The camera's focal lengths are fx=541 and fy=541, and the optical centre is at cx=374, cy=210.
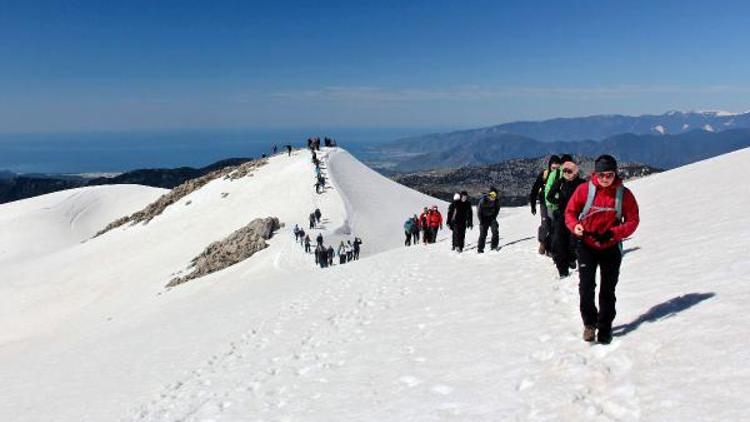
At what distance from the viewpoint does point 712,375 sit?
18.3 feet

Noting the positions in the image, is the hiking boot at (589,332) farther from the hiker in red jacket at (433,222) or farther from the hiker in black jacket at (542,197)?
the hiker in red jacket at (433,222)

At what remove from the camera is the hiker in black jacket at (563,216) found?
11.1 m

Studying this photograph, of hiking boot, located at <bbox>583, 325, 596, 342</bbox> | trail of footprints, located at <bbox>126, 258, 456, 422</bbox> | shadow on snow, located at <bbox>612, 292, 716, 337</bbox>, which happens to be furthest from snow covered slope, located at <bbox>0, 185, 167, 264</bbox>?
shadow on snow, located at <bbox>612, 292, 716, 337</bbox>

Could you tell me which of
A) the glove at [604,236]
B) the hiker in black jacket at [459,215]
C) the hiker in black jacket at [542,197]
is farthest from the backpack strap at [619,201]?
the hiker in black jacket at [459,215]

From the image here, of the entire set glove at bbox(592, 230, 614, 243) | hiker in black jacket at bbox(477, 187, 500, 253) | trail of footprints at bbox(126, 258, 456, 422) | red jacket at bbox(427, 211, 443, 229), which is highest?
glove at bbox(592, 230, 614, 243)

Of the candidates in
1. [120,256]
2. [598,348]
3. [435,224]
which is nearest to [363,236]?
[435,224]

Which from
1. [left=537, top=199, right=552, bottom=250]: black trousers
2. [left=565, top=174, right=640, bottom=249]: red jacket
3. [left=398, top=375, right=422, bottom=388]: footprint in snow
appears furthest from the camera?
[left=537, top=199, right=552, bottom=250]: black trousers

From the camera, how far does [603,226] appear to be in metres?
6.97

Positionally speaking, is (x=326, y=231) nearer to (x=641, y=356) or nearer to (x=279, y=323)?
(x=279, y=323)

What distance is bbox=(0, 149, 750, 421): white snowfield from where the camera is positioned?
6.26 meters

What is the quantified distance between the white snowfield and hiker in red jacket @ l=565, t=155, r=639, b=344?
2.22ft

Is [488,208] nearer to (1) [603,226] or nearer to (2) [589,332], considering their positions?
(2) [589,332]

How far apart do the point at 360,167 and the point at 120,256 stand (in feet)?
A: 98.3

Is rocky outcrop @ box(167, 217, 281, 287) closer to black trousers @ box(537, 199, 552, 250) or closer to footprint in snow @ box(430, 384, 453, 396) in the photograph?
black trousers @ box(537, 199, 552, 250)
